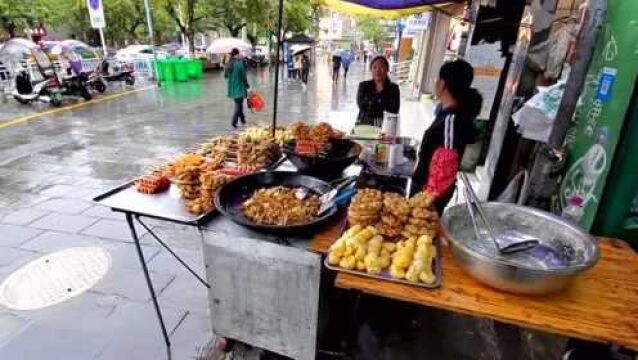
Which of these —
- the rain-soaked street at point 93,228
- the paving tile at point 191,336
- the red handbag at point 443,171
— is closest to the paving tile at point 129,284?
the rain-soaked street at point 93,228

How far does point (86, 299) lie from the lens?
3039 millimetres

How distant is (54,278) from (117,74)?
43.7 feet

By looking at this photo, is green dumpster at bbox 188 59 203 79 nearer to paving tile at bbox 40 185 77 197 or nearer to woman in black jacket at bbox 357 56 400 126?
paving tile at bbox 40 185 77 197

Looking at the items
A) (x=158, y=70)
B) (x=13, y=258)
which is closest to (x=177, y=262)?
(x=13, y=258)

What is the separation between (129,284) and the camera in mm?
3248

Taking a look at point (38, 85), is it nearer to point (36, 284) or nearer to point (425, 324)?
→ point (36, 284)

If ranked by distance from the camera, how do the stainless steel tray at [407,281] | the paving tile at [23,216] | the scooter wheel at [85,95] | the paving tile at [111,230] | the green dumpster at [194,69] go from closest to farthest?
the stainless steel tray at [407,281]
the paving tile at [111,230]
the paving tile at [23,216]
the scooter wheel at [85,95]
the green dumpster at [194,69]

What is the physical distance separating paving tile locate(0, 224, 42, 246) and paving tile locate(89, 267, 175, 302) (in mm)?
1256

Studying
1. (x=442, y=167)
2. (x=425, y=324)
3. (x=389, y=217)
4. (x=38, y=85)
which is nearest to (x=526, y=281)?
(x=389, y=217)

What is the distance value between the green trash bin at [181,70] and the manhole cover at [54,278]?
50.8ft

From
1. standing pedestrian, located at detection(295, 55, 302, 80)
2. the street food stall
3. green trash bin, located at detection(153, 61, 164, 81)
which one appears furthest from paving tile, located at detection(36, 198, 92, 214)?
standing pedestrian, located at detection(295, 55, 302, 80)

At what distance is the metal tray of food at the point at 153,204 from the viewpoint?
202cm

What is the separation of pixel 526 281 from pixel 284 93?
50.3ft

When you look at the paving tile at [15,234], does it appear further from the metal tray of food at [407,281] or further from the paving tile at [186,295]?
the metal tray of food at [407,281]
